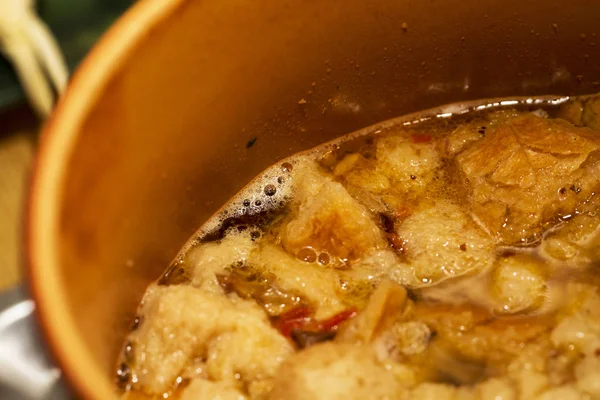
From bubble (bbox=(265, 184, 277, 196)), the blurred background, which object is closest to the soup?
bubble (bbox=(265, 184, 277, 196))

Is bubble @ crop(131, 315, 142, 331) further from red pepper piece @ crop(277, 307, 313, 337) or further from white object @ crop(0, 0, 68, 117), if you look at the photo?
white object @ crop(0, 0, 68, 117)

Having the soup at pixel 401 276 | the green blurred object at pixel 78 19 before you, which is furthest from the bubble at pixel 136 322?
the green blurred object at pixel 78 19

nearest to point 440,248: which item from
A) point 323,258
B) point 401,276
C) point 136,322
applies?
point 401,276

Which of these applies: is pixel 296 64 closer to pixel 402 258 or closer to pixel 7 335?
pixel 402 258

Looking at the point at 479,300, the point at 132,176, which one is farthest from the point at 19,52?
the point at 479,300

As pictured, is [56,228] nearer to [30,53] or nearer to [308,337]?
[308,337]
